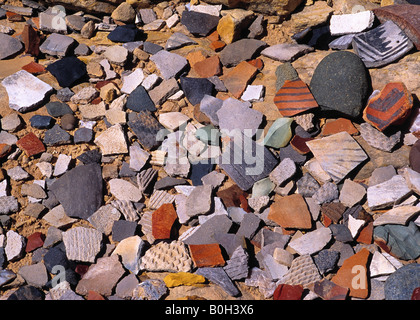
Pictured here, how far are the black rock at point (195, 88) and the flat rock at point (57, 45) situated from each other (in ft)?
2.87

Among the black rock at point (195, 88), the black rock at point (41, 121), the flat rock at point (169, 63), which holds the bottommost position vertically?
the black rock at point (41, 121)

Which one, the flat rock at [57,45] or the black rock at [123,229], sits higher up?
the flat rock at [57,45]

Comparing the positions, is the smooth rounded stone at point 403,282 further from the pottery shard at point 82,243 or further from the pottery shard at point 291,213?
the pottery shard at point 82,243

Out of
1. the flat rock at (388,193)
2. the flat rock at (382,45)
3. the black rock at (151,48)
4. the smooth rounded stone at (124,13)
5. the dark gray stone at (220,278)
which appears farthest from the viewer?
the smooth rounded stone at (124,13)

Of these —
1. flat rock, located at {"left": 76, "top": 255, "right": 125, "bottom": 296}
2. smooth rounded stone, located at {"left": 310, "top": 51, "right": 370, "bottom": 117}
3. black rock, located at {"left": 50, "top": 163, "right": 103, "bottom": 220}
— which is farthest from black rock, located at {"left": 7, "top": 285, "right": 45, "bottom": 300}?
smooth rounded stone, located at {"left": 310, "top": 51, "right": 370, "bottom": 117}

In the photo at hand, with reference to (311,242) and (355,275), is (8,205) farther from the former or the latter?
(355,275)

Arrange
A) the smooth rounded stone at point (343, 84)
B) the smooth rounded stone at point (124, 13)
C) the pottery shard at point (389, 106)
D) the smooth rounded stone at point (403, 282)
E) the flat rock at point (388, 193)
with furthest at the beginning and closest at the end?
the smooth rounded stone at point (124, 13) < the smooth rounded stone at point (343, 84) < the pottery shard at point (389, 106) < the flat rock at point (388, 193) < the smooth rounded stone at point (403, 282)

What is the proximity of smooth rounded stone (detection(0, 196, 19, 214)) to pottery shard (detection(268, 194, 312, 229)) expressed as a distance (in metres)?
1.37

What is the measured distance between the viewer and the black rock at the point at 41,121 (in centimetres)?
236

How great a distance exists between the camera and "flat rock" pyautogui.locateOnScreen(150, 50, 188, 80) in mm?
2561

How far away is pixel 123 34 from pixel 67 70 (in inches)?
19.1

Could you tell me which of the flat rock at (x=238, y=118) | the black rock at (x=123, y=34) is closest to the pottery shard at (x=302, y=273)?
the flat rock at (x=238, y=118)

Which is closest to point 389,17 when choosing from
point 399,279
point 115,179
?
point 399,279

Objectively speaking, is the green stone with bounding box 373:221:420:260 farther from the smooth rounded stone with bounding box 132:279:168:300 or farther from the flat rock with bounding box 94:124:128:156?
the flat rock with bounding box 94:124:128:156
